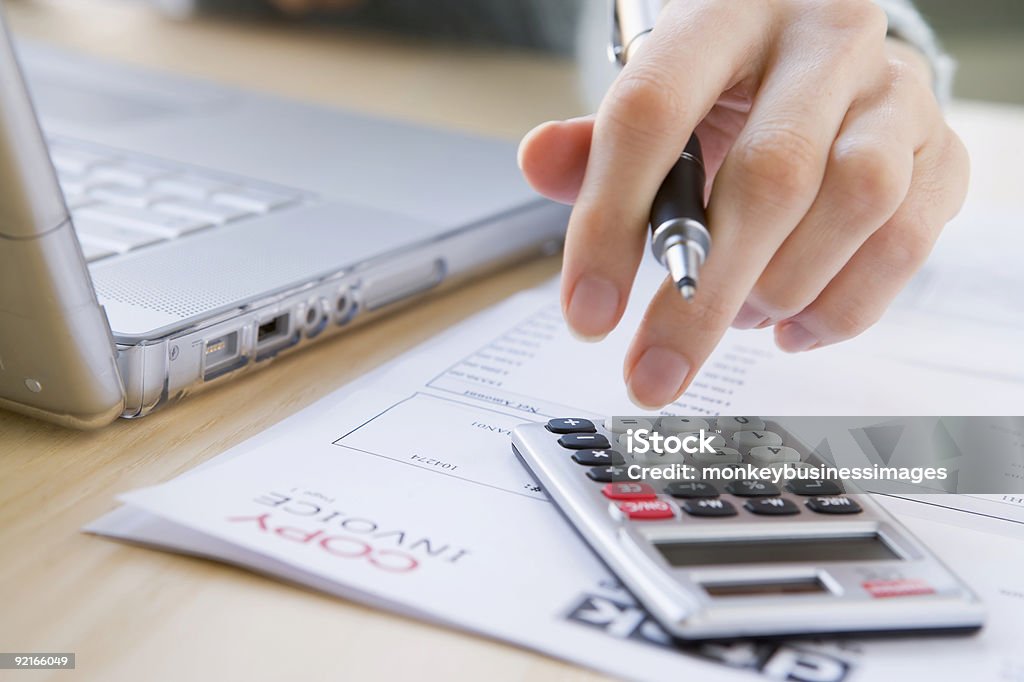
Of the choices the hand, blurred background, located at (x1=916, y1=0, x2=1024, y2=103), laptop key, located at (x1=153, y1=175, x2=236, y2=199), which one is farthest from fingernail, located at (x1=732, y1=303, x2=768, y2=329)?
blurred background, located at (x1=916, y1=0, x2=1024, y2=103)

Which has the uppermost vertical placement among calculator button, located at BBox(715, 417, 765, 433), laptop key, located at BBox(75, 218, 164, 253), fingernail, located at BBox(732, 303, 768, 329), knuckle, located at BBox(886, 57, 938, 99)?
knuckle, located at BBox(886, 57, 938, 99)

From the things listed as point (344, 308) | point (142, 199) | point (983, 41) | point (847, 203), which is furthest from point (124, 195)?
point (983, 41)

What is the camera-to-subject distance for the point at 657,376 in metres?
0.38

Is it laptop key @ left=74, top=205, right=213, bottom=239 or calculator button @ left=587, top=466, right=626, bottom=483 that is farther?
laptop key @ left=74, top=205, right=213, bottom=239

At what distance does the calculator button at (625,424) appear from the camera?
409 millimetres

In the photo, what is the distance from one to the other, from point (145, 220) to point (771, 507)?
13.7 inches

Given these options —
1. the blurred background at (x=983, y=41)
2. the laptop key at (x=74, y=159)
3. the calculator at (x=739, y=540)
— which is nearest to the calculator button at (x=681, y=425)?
the calculator at (x=739, y=540)

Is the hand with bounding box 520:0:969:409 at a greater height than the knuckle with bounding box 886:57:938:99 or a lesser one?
lesser

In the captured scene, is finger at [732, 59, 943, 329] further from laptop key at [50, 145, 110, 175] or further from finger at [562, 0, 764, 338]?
laptop key at [50, 145, 110, 175]

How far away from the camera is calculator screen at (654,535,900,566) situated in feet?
1.05

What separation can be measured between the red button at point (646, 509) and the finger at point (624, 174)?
0.07 metres

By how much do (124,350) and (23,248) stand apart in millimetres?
59

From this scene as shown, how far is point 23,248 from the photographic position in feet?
1.14

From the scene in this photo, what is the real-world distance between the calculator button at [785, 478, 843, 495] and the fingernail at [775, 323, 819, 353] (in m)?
0.10
